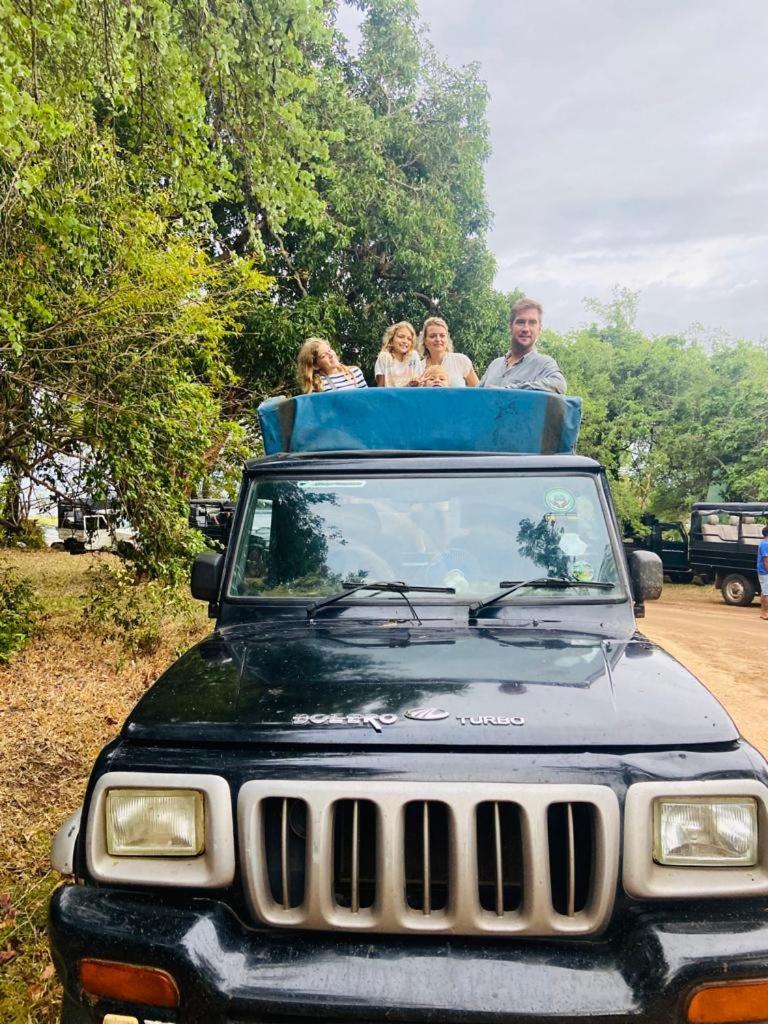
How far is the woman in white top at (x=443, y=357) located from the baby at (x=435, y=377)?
227 millimetres

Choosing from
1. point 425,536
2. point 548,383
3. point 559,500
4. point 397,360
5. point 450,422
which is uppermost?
point 397,360

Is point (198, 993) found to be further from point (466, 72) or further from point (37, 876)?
point (466, 72)

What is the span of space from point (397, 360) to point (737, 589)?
54.0ft

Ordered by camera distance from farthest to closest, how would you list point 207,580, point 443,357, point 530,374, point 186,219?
point 186,219 < point 443,357 < point 530,374 < point 207,580

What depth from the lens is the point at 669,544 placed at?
24000 mm

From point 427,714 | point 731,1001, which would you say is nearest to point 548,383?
point 427,714

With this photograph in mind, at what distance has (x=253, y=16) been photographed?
5477 millimetres

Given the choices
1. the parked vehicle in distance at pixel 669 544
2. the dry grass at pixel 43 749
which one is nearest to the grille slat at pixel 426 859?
the dry grass at pixel 43 749

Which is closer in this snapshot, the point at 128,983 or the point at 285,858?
the point at 128,983

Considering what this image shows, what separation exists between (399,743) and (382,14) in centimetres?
1584

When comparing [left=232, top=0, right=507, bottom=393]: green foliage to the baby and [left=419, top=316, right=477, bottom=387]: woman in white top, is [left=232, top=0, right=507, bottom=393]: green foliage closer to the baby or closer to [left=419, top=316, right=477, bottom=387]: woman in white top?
[left=419, top=316, right=477, bottom=387]: woman in white top

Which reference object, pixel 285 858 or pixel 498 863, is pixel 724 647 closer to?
pixel 498 863

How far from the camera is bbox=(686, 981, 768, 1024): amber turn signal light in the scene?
1714mm

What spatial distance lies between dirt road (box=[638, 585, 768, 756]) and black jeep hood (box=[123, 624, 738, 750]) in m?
4.36
